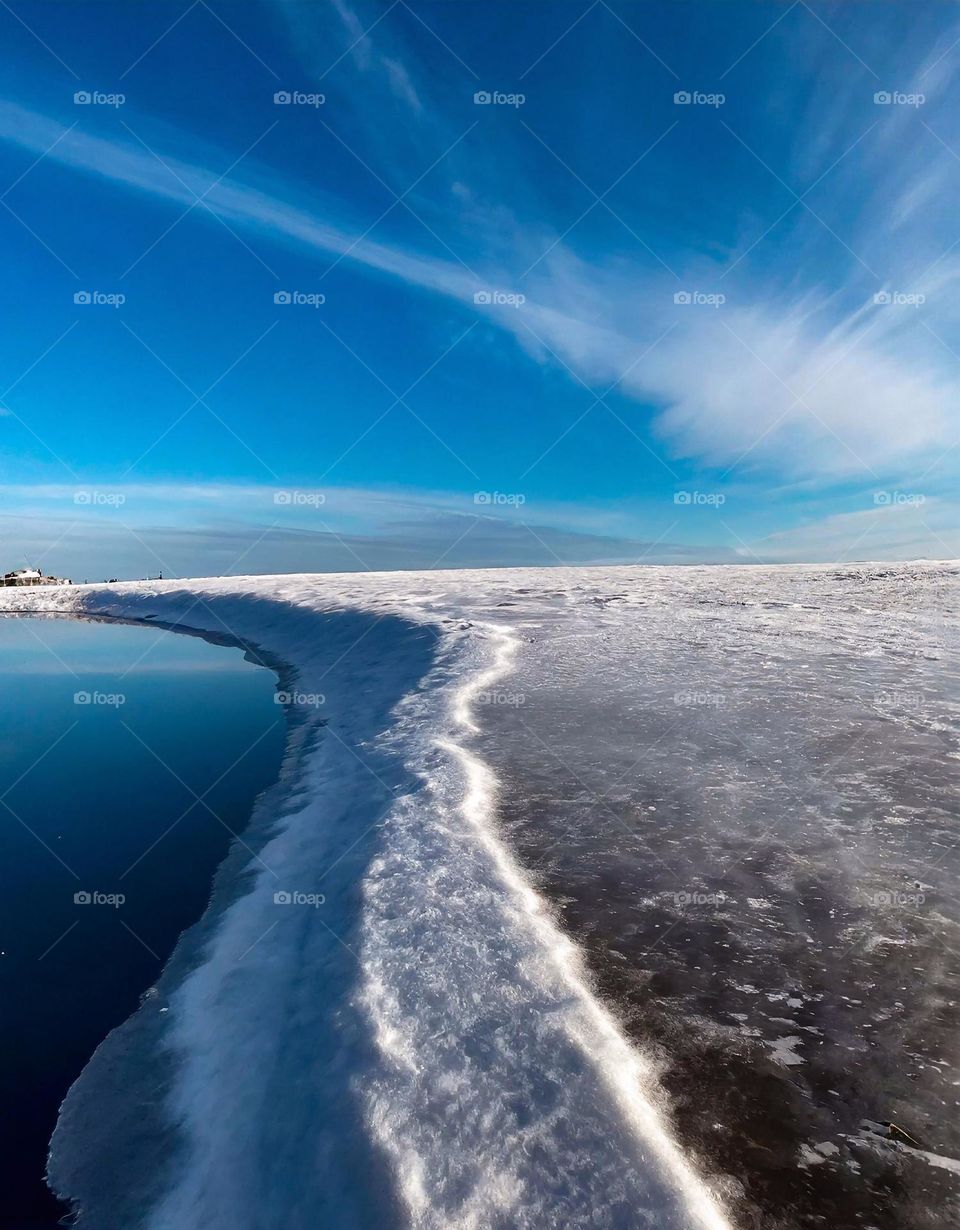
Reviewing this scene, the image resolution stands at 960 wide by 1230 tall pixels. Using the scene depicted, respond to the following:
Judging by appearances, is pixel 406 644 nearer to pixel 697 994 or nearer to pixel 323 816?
pixel 323 816

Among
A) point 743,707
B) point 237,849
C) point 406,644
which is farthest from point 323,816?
point 406,644

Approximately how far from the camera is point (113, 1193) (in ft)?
9.49
